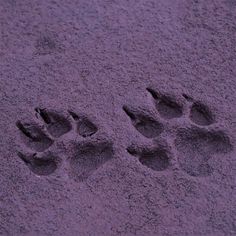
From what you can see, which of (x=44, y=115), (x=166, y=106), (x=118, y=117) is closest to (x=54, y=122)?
(x=44, y=115)

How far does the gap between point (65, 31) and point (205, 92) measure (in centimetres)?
39

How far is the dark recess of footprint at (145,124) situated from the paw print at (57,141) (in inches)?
3.3

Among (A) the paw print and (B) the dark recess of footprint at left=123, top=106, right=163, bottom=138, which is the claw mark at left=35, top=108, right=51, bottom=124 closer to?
(A) the paw print

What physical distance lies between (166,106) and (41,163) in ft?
1.06

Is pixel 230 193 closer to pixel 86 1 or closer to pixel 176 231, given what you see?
pixel 176 231

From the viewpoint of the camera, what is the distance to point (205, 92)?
1.27m

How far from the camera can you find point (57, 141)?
3.94ft

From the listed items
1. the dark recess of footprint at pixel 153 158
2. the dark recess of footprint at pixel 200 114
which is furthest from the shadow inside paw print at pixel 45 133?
the dark recess of footprint at pixel 200 114

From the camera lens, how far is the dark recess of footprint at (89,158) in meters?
1.19

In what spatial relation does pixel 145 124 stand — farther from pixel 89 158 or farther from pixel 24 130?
pixel 24 130

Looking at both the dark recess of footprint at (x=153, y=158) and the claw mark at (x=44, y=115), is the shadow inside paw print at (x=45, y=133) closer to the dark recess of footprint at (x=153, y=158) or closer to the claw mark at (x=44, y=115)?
the claw mark at (x=44, y=115)

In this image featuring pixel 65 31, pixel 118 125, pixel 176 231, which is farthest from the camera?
pixel 65 31

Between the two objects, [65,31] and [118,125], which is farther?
[65,31]

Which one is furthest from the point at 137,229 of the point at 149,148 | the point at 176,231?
the point at 149,148
